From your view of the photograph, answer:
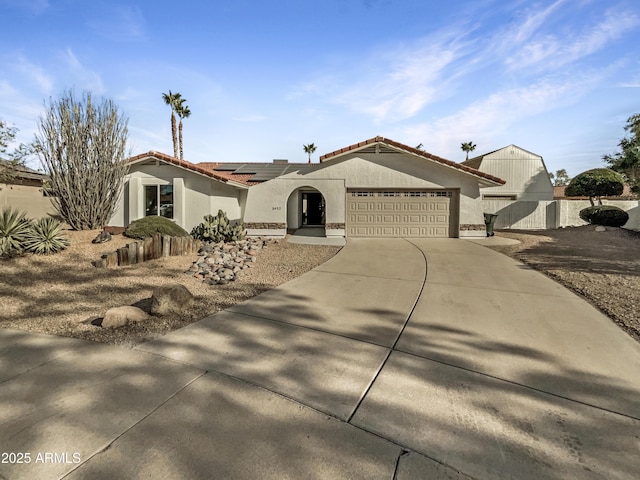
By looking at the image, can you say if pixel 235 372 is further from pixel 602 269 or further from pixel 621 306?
pixel 602 269

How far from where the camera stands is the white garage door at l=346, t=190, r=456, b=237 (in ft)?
47.6

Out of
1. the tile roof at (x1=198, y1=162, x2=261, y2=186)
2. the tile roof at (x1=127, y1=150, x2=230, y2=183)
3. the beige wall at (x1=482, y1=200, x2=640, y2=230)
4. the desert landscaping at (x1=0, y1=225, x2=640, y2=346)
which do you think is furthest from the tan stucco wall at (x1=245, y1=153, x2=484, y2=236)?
the beige wall at (x1=482, y1=200, x2=640, y2=230)

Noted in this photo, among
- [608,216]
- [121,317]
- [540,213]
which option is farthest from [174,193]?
[540,213]

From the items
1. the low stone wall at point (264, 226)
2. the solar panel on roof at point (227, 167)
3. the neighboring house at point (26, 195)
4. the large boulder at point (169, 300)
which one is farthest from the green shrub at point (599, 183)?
the neighboring house at point (26, 195)

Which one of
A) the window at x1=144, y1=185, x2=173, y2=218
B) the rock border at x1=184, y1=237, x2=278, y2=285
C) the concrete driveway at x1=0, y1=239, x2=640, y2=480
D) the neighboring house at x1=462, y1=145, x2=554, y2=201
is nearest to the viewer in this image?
the concrete driveway at x1=0, y1=239, x2=640, y2=480

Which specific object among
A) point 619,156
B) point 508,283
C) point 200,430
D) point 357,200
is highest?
point 619,156

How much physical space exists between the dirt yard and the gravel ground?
5960 mm

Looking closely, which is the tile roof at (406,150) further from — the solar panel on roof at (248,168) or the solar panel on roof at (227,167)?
the solar panel on roof at (227,167)

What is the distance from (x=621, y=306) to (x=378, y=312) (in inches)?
166

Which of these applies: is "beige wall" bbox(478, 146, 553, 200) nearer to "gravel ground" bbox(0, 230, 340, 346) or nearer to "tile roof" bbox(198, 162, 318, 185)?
"tile roof" bbox(198, 162, 318, 185)

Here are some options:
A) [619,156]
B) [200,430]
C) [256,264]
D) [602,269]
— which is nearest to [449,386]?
[200,430]

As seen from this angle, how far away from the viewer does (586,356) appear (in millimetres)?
3756

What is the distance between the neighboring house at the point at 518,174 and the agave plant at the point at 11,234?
23.9 m

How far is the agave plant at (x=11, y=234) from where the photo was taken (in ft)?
25.1
